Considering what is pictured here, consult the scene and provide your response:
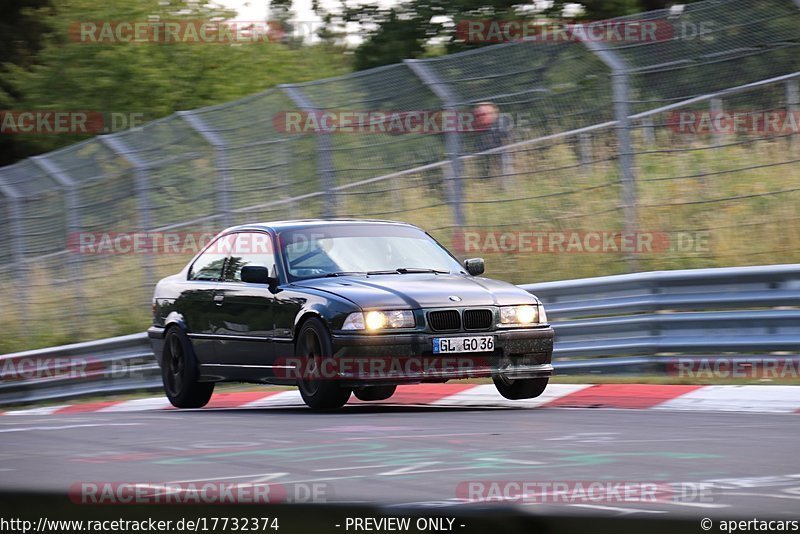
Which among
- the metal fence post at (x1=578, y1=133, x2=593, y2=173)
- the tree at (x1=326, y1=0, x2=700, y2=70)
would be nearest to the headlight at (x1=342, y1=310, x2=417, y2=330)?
the metal fence post at (x1=578, y1=133, x2=593, y2=173)

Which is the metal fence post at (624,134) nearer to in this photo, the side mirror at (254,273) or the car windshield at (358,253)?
the car windshield at (358,253)

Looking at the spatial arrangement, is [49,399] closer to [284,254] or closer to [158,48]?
[284,254]

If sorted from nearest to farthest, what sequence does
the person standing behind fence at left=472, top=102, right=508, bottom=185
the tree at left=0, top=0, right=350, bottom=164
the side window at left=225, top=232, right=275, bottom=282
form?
the side window at left=225, top=232, right=275, bottom=282 → the person standing behind fence at left=472, top=102, right=508, bottom=185 → the tree at left=0, top=0, right=350, bottom=164

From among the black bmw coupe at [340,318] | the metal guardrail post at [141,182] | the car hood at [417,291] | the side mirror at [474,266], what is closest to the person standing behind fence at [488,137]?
the black bmw coupe at [340,318]

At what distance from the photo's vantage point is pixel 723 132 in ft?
41.4

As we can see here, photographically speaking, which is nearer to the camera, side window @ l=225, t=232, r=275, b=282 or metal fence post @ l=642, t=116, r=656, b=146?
side window @ l=225, t=232, r=275, b=282

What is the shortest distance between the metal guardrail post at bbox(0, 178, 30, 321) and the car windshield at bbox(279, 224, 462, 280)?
1011 centimetres

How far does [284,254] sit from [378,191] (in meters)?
3.60

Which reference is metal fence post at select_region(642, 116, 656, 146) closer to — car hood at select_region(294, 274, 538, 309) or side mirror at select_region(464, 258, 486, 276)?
side mirror at select_region(464, 258, 486, 276)

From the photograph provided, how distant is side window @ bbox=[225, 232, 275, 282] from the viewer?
11.0m

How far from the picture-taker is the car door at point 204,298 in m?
11.4

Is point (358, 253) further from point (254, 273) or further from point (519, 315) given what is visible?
point (519, 315)

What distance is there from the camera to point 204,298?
454 inches

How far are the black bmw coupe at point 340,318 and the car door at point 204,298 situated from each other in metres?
0.01
